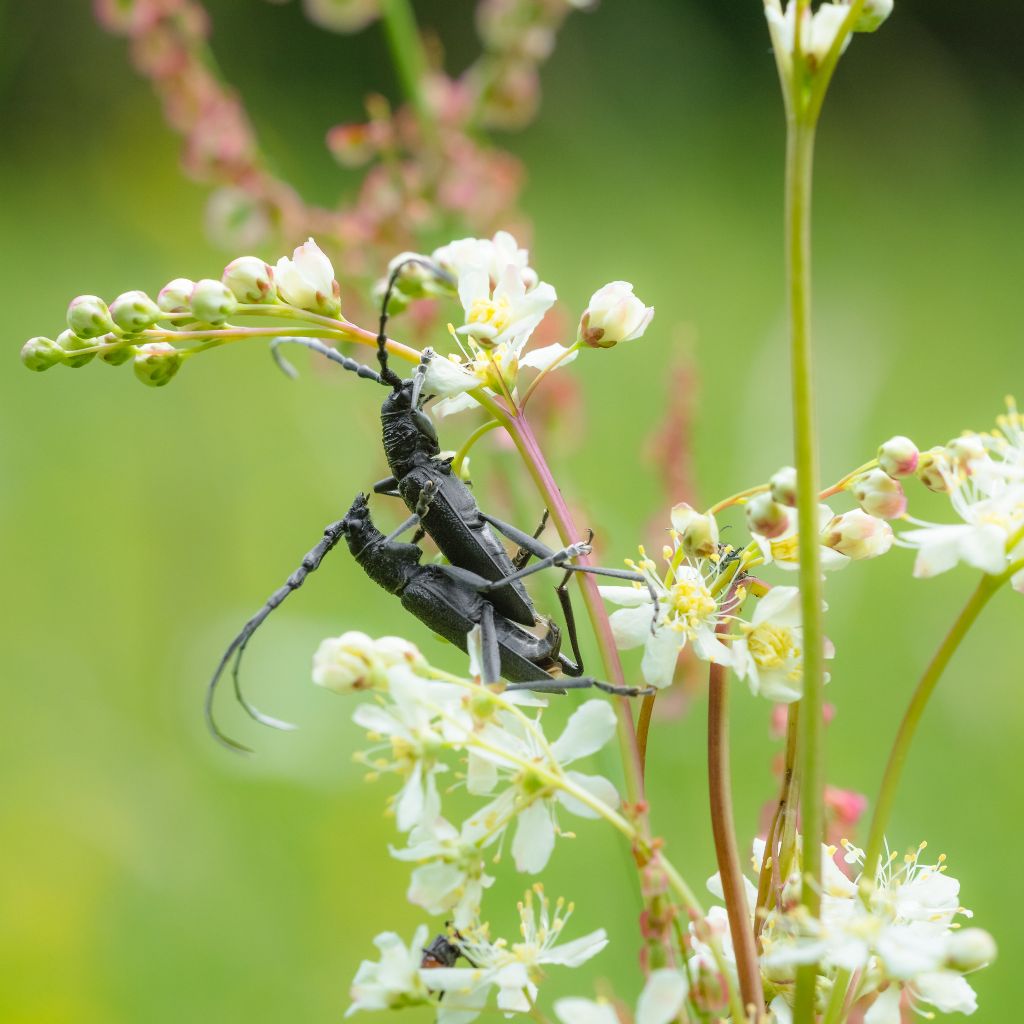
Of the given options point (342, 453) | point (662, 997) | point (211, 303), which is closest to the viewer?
point (662, 997)

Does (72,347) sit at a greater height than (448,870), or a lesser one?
greater

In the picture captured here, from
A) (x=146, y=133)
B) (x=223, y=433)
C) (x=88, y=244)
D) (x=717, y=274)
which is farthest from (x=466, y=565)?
(x=146, y=133)

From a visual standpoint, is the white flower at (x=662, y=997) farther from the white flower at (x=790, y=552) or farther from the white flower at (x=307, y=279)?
the white flower at (x=307, y=279)

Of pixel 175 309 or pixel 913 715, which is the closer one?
pixel 913 715

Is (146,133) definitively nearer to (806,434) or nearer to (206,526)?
(206,526)

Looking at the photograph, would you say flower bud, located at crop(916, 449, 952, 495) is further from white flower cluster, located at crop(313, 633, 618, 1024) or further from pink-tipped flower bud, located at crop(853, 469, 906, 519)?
white flower cluster, located at crop(313, 633, 618, 1024)

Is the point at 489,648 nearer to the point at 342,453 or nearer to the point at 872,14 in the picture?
the point at 872,14

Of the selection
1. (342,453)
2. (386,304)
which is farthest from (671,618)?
(342,453)

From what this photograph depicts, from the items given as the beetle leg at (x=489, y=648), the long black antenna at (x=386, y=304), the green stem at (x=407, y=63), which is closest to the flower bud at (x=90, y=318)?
the long black antenna at (x=386, y=304)
